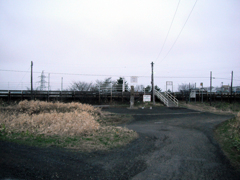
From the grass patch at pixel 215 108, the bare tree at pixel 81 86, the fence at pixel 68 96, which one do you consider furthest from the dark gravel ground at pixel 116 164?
the bare tree at pixel 81 86

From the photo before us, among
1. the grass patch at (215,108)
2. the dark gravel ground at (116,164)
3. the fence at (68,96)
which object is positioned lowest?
the grass patch at (215,108)

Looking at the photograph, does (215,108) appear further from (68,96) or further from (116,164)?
(116,164)

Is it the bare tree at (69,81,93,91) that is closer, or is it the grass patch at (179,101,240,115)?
the grass patch at (179,101,240,115)

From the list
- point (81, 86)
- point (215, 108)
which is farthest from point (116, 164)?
point (81, 86)

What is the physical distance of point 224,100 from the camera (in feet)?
135

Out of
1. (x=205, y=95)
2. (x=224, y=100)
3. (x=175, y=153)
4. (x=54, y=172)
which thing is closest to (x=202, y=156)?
(x=175, y=153)

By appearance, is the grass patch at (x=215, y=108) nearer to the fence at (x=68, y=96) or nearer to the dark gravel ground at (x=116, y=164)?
the fence at (x=68, y=96)

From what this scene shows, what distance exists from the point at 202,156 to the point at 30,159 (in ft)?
16.6

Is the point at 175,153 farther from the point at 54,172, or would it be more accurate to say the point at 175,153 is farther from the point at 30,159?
the point at 30,159

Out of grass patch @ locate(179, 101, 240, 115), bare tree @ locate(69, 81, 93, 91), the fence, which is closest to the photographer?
grass patch @ locate(179, 101, 240, 115)

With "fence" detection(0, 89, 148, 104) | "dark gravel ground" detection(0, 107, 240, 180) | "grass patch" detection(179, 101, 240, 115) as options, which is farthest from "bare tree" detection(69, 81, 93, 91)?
"dark gravel ground" detection(0, 107, 240, 180)

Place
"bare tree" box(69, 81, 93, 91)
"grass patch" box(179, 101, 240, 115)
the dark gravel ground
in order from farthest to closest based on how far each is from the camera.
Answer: "bare tree" box(69, 81, 93, 91)
"grass patch" box(179, 101, 240, 115)
the dark gravel ground

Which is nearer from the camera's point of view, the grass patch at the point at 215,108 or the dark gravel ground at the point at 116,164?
the dark gravel ground at the point at 116,164

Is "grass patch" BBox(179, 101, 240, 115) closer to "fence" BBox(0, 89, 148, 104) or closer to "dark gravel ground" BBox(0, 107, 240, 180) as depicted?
"fence" BBox(0, 89, 148, 104)
